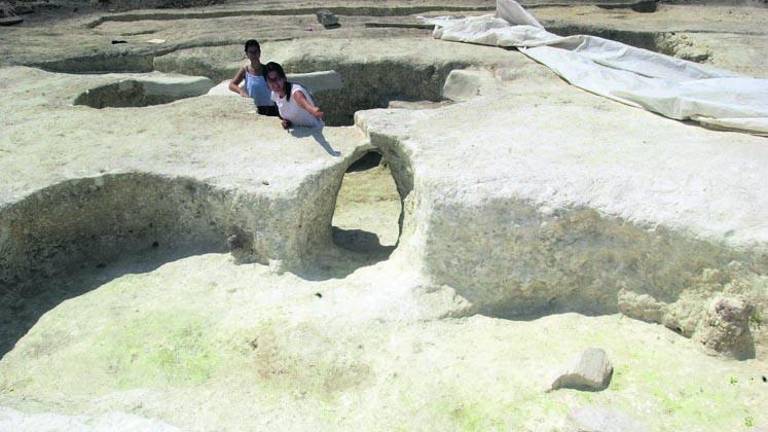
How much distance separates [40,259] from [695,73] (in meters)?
6.08

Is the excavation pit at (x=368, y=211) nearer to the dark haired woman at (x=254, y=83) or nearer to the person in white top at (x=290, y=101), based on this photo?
the person in white top at (x=290, y=101)

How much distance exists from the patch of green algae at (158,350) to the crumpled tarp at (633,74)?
3980mm

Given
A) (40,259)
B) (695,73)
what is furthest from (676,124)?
(40,259)

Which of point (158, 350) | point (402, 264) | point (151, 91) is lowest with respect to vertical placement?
point (158, 350)

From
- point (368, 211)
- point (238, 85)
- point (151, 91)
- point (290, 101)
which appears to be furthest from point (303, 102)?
point (151, 91)

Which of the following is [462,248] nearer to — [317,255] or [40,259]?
[317,255]

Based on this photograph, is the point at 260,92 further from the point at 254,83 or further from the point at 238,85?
the point at 238,85

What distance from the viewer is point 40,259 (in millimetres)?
4820

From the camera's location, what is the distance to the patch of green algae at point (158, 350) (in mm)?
3988

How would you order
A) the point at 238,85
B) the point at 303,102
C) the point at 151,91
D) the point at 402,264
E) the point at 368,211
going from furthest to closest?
the point at 151,91
the point at 368,211
the point at 238,85
the point at 303,102
the point at 402,264

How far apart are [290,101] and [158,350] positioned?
232 centimetres

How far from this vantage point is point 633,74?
645cm

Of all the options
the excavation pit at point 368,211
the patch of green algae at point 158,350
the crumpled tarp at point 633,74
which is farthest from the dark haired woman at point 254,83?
the crumpled tarp at point 633,74

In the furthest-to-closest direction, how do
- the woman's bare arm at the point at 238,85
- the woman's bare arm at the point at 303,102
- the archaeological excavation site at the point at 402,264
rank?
the woman's bare arm at the point at 238,85 < the woman's bare arm at the point at 303,102 < the archaeological excavation site at the point at 402,264
